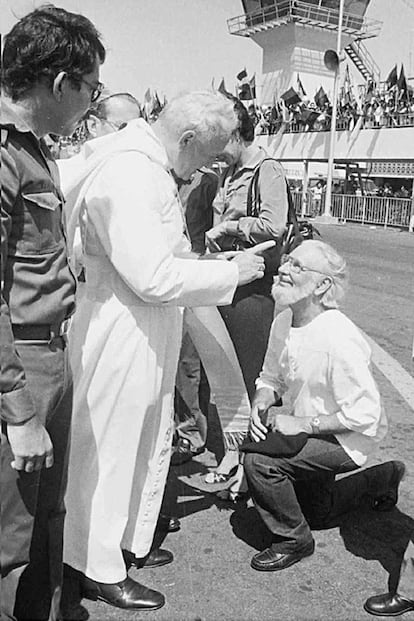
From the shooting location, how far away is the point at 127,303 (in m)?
2.44

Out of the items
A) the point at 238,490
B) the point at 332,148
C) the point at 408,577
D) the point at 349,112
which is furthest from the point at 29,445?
the point at 349,112

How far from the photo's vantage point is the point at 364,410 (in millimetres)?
2848

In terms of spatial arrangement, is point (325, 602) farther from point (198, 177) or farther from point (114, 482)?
point (198, 177)

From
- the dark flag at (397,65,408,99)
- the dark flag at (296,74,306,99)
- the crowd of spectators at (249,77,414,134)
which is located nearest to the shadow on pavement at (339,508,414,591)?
the crowd of spectators at (249,77,414,134)

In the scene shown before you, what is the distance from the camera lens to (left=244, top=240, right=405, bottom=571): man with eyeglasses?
2.86 meters

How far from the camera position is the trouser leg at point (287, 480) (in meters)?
2.88

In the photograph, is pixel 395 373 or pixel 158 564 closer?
pixel 158 564

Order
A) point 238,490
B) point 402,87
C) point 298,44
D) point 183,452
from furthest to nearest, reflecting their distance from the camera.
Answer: point 298,44
point 402,87
point 183,452
point 238,490

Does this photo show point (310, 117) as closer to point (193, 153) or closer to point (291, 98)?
point (291, 98)

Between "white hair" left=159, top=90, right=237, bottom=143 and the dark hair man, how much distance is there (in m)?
0.53

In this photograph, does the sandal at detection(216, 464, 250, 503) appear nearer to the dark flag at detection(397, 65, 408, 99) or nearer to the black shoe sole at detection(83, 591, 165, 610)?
the black shoe sole at detection(83, 591, 165, 610)

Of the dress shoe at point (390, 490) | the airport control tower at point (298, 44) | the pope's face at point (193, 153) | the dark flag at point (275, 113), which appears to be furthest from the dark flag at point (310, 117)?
the pope's face at point (193, 153)

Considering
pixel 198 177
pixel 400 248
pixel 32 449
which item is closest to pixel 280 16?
pixel 400 248

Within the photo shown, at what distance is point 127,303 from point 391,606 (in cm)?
145
